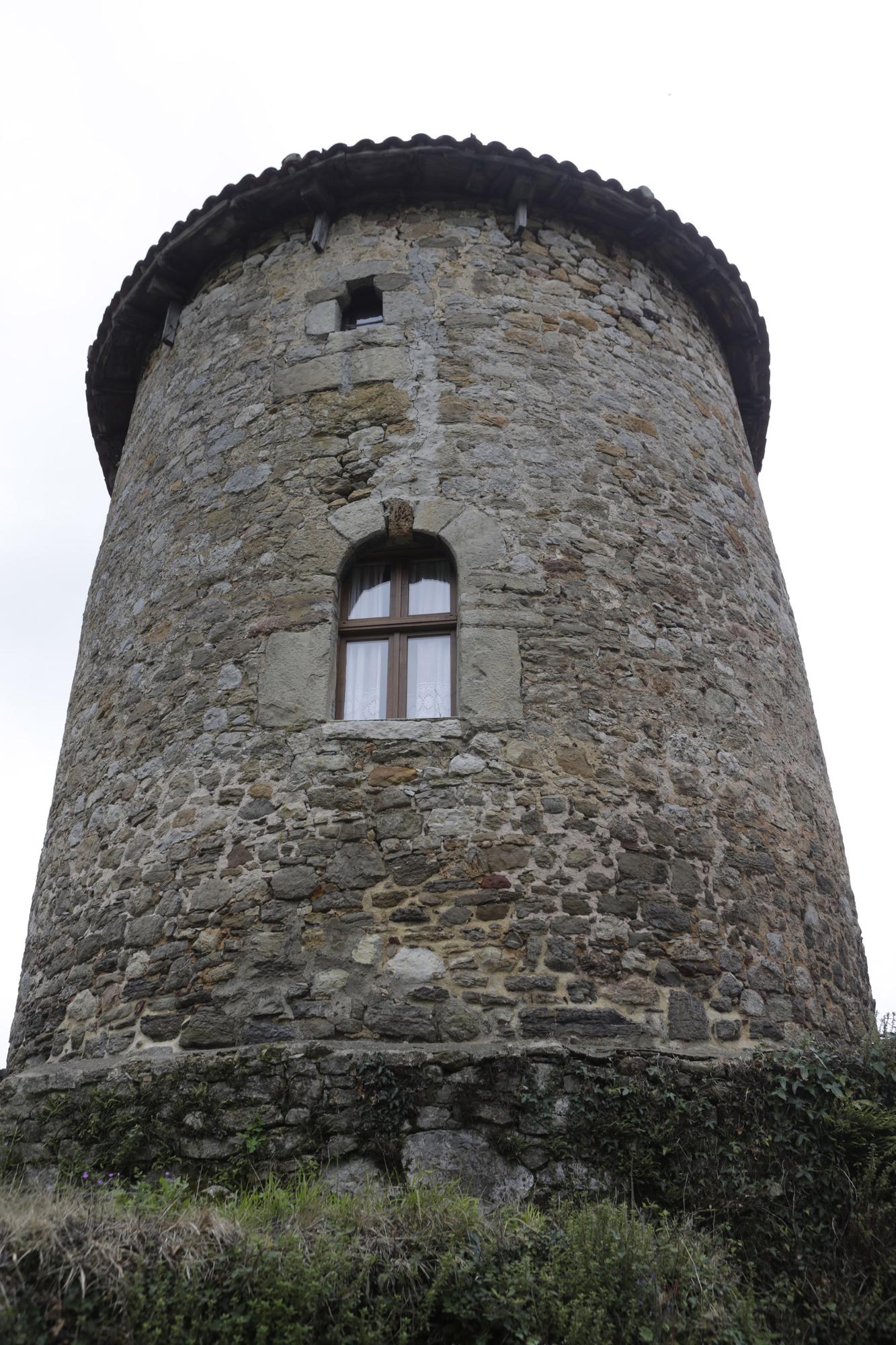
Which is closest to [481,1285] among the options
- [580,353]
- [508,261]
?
[580,353]

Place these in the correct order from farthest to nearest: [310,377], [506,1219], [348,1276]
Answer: [310,377] → [506,1219] → [348,1276]

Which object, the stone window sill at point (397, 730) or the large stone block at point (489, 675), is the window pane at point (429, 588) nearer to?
the large stone block at point (489, 675)

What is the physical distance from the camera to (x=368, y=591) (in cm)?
657

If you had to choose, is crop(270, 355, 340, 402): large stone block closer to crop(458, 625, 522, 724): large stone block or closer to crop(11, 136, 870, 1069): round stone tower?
crop(11, 136, 870, 1069): round stone tower

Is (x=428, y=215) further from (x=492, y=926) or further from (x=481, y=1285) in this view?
(x=481, y=1285)

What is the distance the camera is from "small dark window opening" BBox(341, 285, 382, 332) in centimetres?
758

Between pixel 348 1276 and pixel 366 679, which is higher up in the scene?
pixel 366 679

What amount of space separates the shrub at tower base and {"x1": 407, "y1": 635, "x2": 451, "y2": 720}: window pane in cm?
204

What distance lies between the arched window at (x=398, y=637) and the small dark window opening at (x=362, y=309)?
6.77ft

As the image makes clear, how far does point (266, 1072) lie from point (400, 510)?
337cm

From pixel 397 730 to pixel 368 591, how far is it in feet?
3.80

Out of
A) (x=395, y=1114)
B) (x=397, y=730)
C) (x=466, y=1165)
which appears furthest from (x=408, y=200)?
(x=466, y=1165)

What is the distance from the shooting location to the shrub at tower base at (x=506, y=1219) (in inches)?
137

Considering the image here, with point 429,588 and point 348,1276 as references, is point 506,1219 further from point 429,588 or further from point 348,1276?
point 429,588
